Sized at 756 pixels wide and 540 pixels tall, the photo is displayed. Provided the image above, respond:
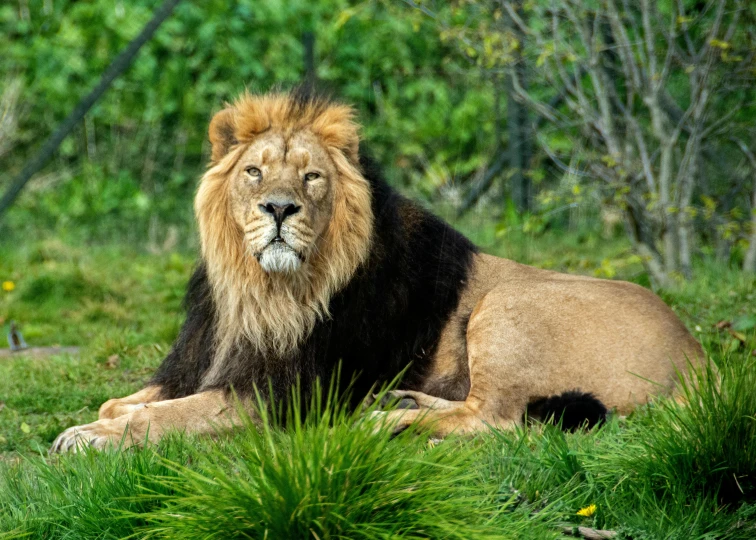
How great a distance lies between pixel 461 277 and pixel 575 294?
57 cm

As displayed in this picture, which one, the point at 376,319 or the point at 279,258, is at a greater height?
the point at 279,258

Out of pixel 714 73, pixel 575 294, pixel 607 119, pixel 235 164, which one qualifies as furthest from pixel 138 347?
pixel 714 73

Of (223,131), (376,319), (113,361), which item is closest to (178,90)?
(113,361)

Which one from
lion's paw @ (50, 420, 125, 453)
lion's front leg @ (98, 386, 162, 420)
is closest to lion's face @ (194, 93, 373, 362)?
lion's front leg @ (98, 386, 162, 420)

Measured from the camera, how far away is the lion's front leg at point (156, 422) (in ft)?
13.9

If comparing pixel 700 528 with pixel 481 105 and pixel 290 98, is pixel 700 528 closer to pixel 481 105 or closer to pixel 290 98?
pixel 290 98

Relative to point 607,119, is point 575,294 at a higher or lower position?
lower

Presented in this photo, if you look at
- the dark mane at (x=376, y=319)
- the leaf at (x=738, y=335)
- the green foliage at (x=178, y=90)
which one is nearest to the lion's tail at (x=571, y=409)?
the dark mane at (x=376, y=319)

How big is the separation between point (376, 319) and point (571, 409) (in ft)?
3.25

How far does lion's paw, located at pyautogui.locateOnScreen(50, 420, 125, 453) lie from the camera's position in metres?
4.19

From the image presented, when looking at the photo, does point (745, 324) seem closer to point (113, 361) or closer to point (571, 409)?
point (571, 409)

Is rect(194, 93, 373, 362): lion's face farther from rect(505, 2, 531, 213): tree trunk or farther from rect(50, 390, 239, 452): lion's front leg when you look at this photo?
rect(505, 2, 531, 213): tree trunk

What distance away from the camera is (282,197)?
170 inches

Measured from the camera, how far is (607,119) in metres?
7.52
